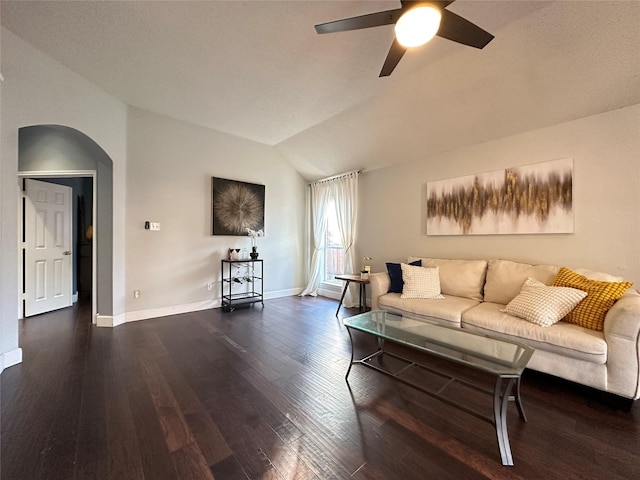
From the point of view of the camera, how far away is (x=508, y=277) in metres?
2.69

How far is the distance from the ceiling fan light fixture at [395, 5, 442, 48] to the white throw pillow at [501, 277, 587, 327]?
219cm

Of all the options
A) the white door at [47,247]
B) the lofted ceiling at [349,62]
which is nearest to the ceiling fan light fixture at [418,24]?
the lofted ceiling at [349,62]

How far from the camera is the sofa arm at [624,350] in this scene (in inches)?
65.1

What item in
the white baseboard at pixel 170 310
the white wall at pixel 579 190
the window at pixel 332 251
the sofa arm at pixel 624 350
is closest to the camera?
the sofa arm at pixel 624 350

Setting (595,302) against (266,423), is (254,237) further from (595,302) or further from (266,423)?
(595,302)

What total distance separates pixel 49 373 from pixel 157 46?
299cm

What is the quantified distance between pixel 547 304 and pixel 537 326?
217mm

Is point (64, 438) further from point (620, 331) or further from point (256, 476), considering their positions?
point (620, 331)

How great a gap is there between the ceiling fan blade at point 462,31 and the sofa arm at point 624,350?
2012mm

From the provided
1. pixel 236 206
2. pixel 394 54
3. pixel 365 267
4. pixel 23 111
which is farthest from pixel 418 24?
pixel 236 206

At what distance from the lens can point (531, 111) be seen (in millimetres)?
2619

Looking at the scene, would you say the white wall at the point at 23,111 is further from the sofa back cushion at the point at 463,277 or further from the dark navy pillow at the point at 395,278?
the sofa back cushion at the point at 463,277

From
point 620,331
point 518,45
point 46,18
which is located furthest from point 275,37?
point 620,331

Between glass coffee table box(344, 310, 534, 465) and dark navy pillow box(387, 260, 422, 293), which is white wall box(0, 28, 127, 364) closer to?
glass coffee table box(344, 310, 534, 465)
